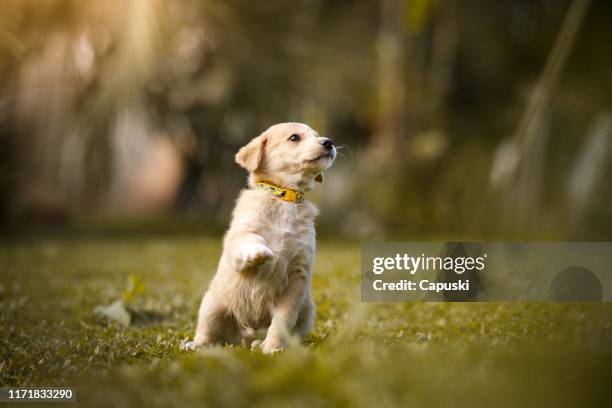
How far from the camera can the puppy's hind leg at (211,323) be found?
11.2ft

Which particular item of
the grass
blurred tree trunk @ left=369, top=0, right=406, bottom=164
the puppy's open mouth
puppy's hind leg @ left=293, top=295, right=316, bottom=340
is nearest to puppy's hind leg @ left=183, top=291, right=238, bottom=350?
the grass

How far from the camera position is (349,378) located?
7.54 feet

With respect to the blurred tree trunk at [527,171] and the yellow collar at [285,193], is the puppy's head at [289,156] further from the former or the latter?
the blurred tree trunk at [527,171]

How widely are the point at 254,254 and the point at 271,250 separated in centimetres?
21

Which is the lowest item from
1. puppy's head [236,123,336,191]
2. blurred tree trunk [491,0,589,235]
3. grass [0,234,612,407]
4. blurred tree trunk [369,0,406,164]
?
grass [0,234,612,407]

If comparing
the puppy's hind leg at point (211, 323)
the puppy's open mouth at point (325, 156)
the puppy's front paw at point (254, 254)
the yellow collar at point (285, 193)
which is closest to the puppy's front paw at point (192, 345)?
the puppy's hind leg at point (211, 323)

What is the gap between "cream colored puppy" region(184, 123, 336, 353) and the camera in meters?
3.18

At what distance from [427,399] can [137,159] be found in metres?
9.27

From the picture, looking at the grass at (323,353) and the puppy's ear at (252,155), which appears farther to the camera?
the puppy's ear at (252,155)

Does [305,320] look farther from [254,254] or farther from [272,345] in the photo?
[254,254]

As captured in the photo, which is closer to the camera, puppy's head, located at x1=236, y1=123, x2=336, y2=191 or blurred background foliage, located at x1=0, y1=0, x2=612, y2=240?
puppy's head, located at x1=236, y1=123, x2=336, y2=191

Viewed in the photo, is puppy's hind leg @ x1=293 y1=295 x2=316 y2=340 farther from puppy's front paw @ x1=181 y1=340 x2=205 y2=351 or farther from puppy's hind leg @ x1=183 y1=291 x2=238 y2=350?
puppy's front paw @ x1=181 y1=340 x2=205 y2=351

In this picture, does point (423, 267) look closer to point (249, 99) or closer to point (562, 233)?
point (562, 233)

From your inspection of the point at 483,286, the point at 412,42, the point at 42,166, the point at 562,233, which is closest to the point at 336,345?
the point at 483,286
